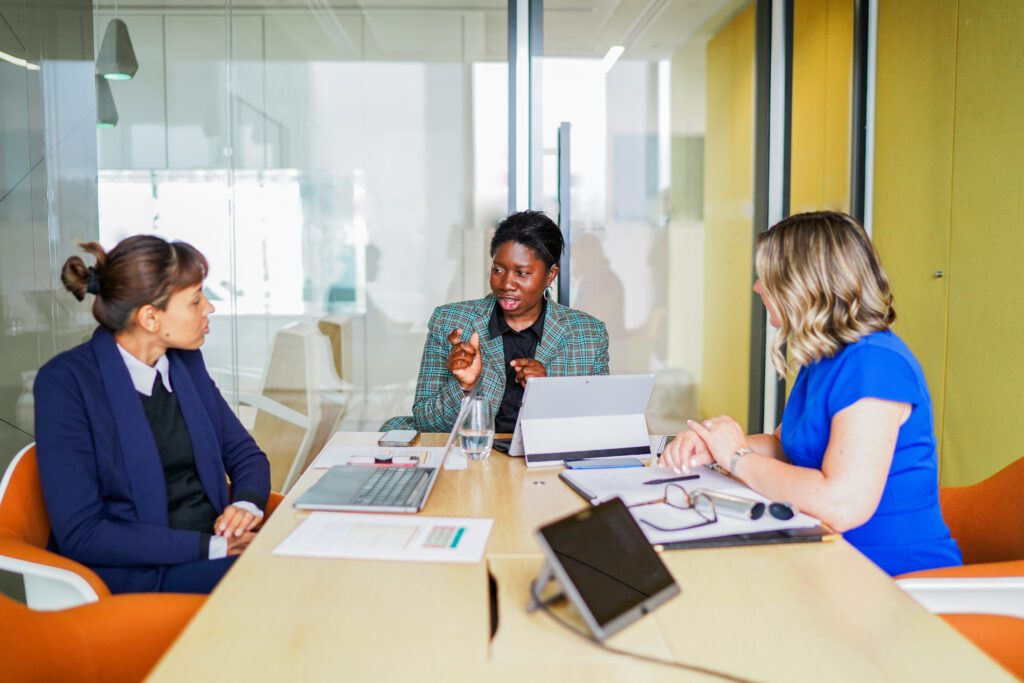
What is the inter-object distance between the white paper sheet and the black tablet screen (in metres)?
0.26

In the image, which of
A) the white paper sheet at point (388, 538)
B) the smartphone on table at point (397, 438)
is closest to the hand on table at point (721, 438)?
the white paper sheet at point (388, 538)

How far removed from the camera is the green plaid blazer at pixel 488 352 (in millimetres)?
2961

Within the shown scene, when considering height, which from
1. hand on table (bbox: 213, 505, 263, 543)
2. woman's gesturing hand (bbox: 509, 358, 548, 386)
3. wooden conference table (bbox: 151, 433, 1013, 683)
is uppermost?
woman's gesturing hand (bbox: 509, 358, 548, 386)

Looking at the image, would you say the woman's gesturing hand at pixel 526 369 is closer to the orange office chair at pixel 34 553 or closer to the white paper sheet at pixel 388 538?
the white paper sheet at pixel 388 538

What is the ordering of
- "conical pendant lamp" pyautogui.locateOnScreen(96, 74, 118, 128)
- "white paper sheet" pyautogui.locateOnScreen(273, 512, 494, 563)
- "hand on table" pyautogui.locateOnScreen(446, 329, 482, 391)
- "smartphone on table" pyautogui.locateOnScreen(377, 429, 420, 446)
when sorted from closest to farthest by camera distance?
"white paper sheet" pyautogui.locateOnScreen(273, 512, 494, 563)
"smartphone on table" pyautogui.locateOnScreen(377, 429, 420, 446)
"hand on table" pyautogui.locateOnScreen(446, 329, 482, 391)
"conical pendant lamp" pyautogui.locateOnScreen(96, 74, 118, 128)

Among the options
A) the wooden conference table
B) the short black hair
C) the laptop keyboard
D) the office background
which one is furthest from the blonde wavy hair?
the office background

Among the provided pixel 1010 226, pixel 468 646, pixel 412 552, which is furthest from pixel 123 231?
pixel 1010 226

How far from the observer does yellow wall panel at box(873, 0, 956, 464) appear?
349cm

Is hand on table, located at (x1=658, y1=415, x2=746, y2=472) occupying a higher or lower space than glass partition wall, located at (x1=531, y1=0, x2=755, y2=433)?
lower

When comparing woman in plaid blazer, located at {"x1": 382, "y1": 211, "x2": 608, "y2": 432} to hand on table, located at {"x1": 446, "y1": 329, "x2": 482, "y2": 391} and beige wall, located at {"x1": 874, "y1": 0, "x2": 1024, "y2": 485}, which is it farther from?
beige wall, located at {"x1": 874, "y1": 0, "x2": 1024, "y2": 485}

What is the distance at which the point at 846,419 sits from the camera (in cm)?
170

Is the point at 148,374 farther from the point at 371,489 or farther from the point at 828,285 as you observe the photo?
the point at 828,285

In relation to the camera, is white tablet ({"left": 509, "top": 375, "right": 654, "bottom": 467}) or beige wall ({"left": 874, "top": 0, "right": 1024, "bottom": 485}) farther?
beige wall ({"left": 874, "top": 0, "right": 1024, "bottom": 485})

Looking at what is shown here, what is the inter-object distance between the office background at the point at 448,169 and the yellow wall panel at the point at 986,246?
0.06 meters
